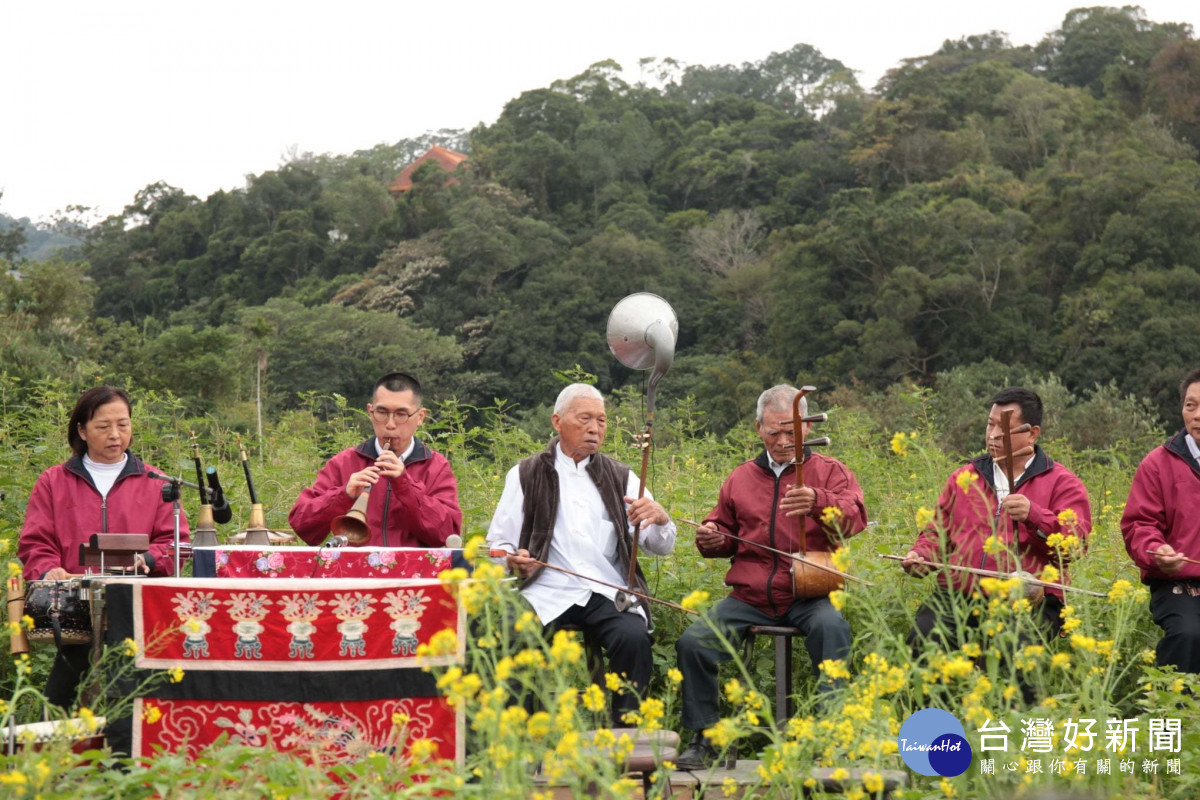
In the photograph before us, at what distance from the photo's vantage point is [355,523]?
5176mm

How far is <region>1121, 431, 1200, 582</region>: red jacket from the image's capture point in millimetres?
5469

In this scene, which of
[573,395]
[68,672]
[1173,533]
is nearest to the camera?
[68,672]

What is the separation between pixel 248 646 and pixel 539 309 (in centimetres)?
3903

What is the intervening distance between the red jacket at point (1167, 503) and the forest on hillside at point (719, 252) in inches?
550

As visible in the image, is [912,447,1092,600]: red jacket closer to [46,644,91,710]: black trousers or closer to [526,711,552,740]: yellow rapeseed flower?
[526,711,552,740]: yellow rapeseed flower

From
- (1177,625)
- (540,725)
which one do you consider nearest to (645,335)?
(1177,625)

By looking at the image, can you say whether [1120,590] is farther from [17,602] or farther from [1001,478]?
[17,602]

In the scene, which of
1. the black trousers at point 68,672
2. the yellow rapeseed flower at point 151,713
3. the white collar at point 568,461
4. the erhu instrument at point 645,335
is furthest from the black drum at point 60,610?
the erhu instrument at point 645,335

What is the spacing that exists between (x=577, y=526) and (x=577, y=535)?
39mm

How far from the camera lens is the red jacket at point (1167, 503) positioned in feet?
17.9

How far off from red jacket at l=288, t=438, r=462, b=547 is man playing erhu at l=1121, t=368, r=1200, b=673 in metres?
2.82

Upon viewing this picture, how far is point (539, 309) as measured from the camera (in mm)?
43250

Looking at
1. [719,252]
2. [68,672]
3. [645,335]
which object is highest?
[719,252]

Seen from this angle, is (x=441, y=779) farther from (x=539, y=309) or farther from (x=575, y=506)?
(x=539, y=309)
